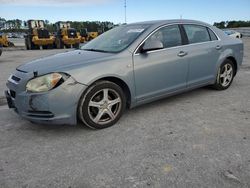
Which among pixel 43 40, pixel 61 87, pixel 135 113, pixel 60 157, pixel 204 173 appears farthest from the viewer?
pixel 43 40

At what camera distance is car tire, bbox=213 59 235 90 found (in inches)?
206

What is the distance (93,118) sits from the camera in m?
3.53

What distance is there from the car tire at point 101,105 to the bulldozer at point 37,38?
18434mm

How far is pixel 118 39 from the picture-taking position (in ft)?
13.9

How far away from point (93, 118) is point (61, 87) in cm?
64

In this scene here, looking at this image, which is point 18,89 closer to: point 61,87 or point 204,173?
point 61,87

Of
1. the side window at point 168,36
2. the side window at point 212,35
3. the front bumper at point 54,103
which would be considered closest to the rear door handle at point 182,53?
the side window at point 168,36

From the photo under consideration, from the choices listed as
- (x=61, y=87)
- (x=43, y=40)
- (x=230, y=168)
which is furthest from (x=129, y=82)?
(x=43, y=40)

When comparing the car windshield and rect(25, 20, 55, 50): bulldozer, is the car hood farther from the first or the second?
rect(25, 20, 55, 50): bulldozer

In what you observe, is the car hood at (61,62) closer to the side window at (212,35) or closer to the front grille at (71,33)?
the side window at (212,35)

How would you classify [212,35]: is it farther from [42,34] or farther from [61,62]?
[42,34]

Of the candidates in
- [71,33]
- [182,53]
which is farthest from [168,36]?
[71,33]

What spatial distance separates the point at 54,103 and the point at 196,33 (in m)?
2.94

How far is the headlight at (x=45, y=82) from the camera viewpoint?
3.19m
